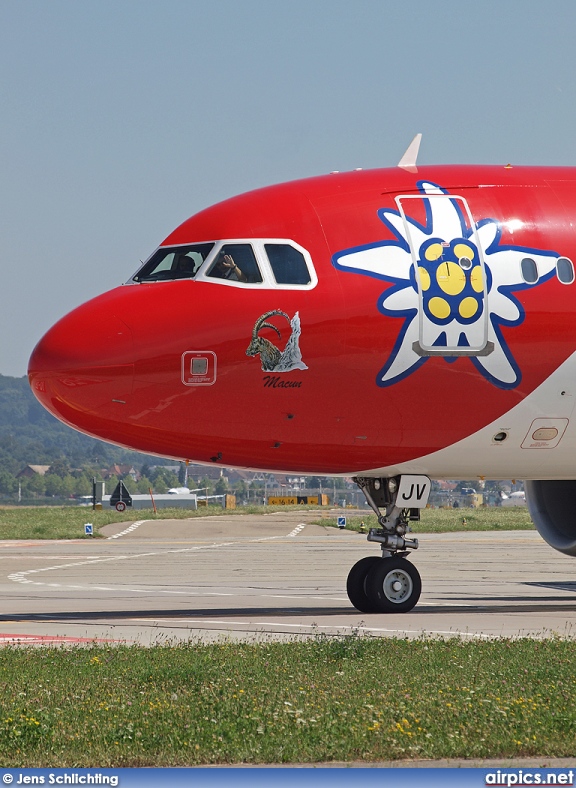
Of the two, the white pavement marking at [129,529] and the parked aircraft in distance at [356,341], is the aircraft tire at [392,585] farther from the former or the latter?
the white pavement marking at [129,529]

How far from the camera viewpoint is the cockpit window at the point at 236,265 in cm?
1816

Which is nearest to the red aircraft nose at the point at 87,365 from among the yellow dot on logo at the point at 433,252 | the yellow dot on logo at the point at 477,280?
the yellow dot on logo at the point at 433,252

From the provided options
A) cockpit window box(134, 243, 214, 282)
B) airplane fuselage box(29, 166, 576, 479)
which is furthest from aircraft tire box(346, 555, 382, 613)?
cockpit window box(134, 243, 214, 282)

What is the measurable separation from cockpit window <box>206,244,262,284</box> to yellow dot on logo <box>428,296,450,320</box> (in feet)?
8.77

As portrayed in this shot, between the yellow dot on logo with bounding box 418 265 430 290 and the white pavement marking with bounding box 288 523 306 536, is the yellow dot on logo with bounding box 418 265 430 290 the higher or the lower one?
the higher one

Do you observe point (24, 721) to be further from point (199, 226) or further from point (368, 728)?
point (199, 226)

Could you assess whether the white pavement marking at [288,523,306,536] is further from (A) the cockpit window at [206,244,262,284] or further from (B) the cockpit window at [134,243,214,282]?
(A) the cockpit window at [206,244,262,284]

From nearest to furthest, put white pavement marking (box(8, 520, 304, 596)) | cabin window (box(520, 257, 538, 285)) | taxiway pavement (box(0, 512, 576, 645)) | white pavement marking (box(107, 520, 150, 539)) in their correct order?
taxiway pavement (box(0, 512, 576, 645)) → cabin window (box(520, 257, 538, 285)) → white pavement marking (box(8, 520, 304, 596)) → white pavement marking (box(107, 520, 150, 539))

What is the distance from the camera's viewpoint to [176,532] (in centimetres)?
6350

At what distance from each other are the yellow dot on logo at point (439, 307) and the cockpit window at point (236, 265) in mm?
2672

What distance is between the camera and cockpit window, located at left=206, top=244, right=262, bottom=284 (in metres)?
18.2

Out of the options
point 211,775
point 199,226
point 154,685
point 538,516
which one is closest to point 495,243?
point 199,226

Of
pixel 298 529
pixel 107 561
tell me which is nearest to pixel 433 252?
pixel 107 561

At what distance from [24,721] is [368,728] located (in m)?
2.73
